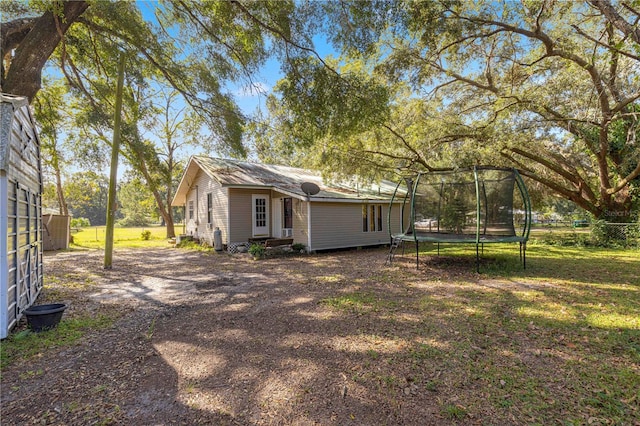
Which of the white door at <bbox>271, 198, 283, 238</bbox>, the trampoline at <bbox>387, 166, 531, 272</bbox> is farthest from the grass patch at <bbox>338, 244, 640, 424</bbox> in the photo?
the white door at <bbox>271, 198, 283, 238</bbox>

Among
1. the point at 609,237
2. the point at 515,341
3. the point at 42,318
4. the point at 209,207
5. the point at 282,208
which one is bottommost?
the point at 515,341

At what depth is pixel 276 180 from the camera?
14000 mm

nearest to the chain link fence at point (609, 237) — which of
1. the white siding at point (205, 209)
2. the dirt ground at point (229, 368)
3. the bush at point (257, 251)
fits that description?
the dirt ground at point (229, 368)

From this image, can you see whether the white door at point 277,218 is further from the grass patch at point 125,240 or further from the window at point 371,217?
the grass patch at point 125,240

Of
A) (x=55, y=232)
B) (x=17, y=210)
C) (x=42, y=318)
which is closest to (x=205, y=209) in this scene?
(x=55, y=232)

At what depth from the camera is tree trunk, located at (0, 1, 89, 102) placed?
5.56m

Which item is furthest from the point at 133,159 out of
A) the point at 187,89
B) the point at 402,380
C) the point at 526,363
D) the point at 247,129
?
the point at 526,363

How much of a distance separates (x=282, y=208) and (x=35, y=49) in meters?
9.14

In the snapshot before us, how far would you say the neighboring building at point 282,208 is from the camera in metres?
12.5

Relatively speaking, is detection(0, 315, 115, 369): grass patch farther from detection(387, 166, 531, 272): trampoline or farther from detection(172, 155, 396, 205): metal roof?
detection(172, 155, 396, 205): metal roof

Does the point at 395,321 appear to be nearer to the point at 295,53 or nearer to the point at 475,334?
the point at 475,334

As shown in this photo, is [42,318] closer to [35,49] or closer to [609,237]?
[35,49]

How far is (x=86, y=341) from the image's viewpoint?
153 inches

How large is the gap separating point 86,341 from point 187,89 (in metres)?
5.96
